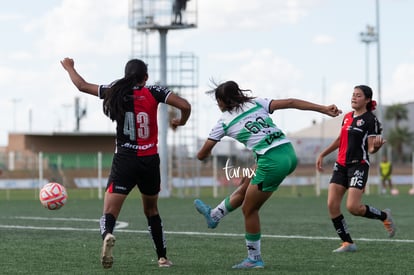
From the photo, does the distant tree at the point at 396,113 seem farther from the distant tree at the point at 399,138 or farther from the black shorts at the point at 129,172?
the black shorts at the point at 129,172

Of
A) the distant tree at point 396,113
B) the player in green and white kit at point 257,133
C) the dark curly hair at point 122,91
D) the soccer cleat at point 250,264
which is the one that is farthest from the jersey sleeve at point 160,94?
→ the distant tree at point 396,113

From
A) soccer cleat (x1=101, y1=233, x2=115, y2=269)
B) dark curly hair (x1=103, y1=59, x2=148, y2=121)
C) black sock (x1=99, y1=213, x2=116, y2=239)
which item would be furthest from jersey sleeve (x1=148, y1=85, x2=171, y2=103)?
soccer cleat (x1=101, y1=233, x2=115, y2=269)

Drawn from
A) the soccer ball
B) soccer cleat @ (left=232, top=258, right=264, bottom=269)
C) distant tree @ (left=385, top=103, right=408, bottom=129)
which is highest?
distant tree @ (left=385, top=103, right=408, bottom=129)

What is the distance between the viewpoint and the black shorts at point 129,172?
888 centimetres

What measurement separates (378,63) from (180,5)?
52.5 ft

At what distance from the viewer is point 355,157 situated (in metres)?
11.4

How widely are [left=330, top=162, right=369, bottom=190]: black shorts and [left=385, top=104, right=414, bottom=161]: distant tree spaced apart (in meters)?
89.7

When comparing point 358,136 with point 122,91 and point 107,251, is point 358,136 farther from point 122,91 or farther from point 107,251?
point 107,251

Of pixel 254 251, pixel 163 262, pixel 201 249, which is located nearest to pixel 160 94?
pixel 163 262

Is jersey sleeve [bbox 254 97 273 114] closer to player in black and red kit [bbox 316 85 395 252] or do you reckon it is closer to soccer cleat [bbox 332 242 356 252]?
player in black and red kit [bbox 316 85 395 252]

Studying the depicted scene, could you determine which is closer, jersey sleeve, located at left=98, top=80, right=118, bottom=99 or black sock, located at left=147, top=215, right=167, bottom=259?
jersey sleeve, located at left=98, top=80, right=118, bottom=99

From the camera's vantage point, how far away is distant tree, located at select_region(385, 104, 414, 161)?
10219 centimetres

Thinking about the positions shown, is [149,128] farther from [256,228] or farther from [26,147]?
[26,147]

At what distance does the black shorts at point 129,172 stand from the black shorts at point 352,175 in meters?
3.39
